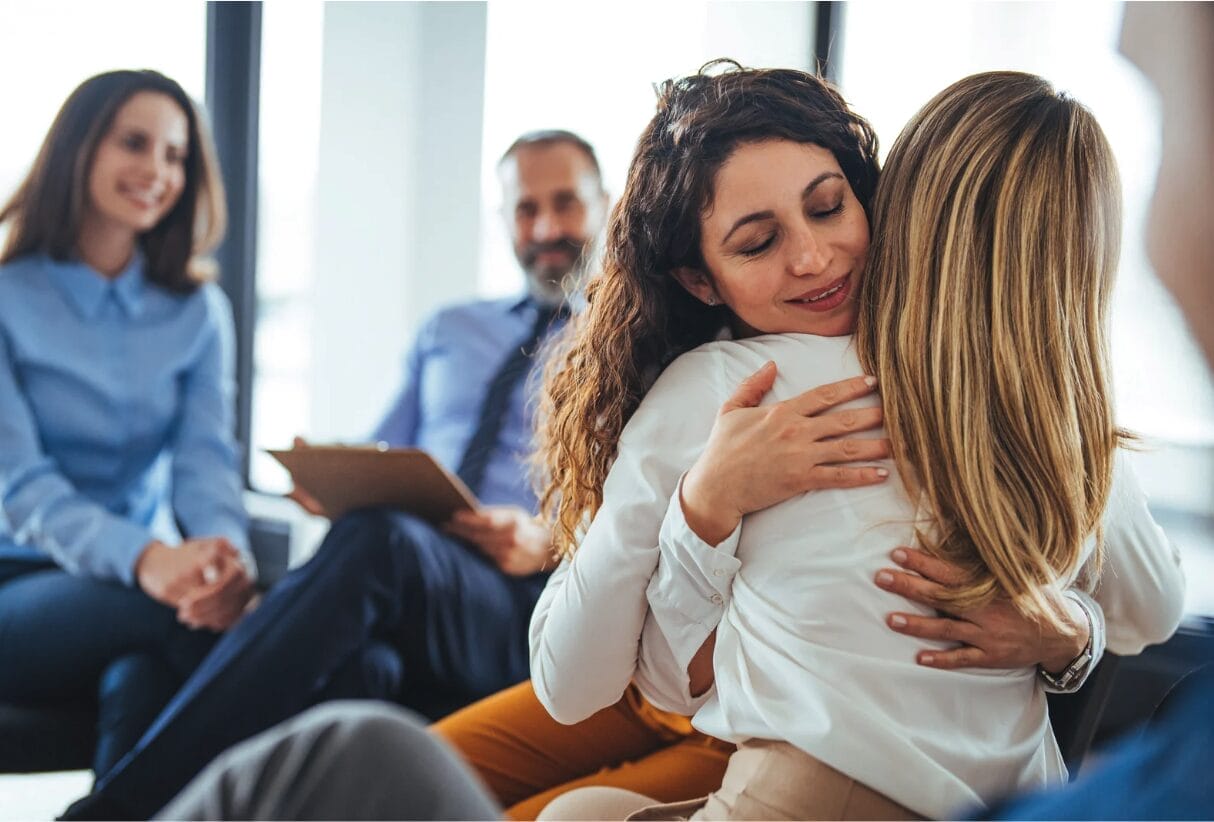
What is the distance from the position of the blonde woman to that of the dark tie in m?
1.41

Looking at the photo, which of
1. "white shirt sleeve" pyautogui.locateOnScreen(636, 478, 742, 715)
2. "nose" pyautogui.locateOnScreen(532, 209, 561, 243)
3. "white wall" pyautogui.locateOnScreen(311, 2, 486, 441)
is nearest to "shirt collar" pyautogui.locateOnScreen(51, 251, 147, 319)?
"nose" pyautogui.locateOnScreen(532, 209, 561, 243)

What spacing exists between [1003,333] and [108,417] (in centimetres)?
192

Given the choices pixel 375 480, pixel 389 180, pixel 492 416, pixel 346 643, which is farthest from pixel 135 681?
pixel 389 180

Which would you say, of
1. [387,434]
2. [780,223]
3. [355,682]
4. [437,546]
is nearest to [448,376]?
[387,434]

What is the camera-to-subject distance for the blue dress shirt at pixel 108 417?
2115 millimetres

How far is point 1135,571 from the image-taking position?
1.06m

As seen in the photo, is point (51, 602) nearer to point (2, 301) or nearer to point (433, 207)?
point (2, 301)

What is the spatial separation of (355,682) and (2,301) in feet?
3.59

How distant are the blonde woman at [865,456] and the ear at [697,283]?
21 millimetres

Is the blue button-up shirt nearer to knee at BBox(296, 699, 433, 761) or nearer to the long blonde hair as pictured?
the long blonde hair

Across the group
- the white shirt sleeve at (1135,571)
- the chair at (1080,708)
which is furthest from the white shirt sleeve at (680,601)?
the chair at (1080,708)

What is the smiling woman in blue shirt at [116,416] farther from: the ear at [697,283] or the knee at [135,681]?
the ear at [697,283]

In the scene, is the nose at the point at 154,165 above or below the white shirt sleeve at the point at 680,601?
above

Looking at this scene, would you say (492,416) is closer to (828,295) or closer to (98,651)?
(98,651)
